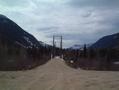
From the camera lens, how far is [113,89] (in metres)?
19.4

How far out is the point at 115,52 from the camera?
9494 cm

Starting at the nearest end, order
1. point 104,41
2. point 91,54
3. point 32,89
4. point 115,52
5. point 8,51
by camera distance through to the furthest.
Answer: point 32,89, point 8,51, point 115,52, point 91,54, point 104,41

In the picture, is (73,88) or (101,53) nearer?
(73,88)

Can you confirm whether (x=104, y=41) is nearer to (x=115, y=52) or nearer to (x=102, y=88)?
(x=115, y=52)

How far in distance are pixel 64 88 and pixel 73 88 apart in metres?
0.58

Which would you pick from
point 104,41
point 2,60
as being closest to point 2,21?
point 104,41

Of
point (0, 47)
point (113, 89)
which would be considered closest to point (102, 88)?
point (113, 89)

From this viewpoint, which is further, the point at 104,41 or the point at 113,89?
the point at 104,41

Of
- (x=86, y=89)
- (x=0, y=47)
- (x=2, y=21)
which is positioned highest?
(x=2, y=21)

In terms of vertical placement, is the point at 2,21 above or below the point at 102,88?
above

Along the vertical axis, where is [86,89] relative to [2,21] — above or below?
below

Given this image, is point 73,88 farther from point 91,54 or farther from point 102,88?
point 91,54

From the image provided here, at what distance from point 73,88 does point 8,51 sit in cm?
5127

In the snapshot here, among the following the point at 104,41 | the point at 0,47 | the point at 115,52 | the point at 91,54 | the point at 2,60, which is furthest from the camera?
the point at 104,41
